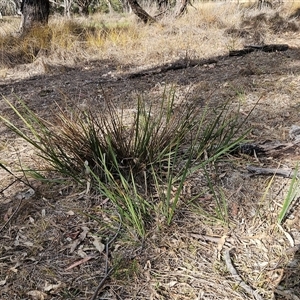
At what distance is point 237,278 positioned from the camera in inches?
40.9

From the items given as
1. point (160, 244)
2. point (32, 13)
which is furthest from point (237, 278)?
point (32, 13)

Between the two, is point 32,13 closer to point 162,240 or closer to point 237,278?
point 162,240

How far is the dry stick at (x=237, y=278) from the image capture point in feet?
3.25

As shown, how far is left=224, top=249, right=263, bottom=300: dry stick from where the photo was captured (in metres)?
0.99

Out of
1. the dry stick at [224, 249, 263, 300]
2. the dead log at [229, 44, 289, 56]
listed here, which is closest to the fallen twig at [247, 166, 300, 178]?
the dry stick at [224, 249, 263, 300]

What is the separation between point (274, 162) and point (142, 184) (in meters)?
0.63

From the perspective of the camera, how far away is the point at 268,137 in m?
1.79

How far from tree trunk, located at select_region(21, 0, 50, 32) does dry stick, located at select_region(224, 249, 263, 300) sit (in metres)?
4.66

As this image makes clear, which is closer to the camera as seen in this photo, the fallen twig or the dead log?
the fallen twig

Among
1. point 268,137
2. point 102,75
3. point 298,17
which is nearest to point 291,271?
point 268,137

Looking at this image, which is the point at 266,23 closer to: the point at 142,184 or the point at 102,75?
the point at 102,75

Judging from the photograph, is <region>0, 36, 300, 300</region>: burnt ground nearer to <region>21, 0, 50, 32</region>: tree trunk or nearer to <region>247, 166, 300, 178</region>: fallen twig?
<region>247, 166, 300, 178</region>: fallen twig

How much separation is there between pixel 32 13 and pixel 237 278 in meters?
4.94

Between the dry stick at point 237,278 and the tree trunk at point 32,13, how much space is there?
15.3 ft
